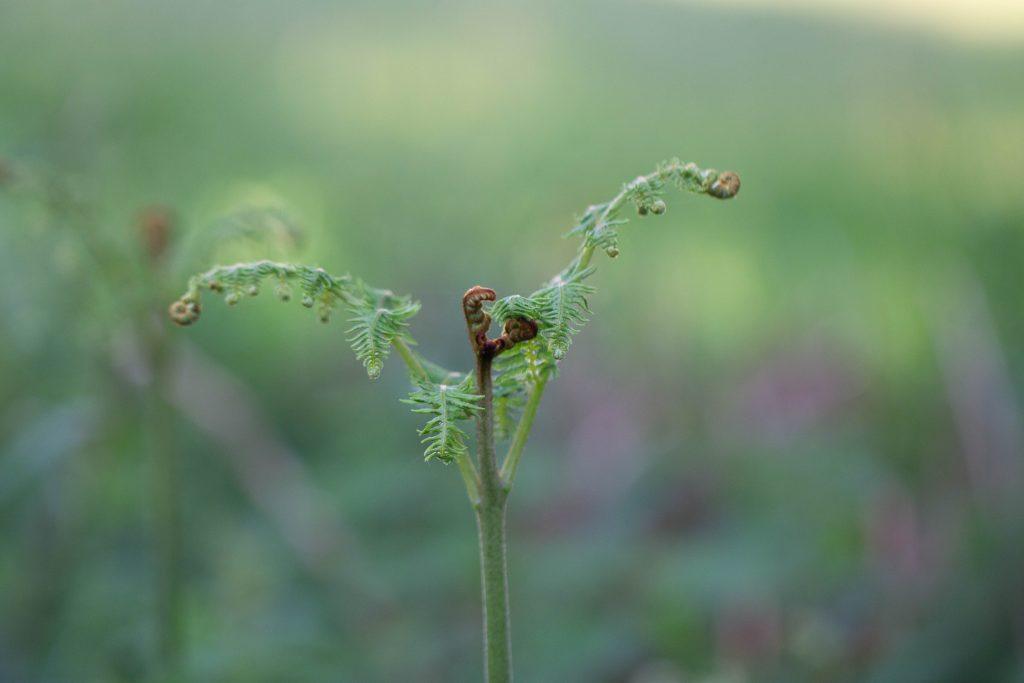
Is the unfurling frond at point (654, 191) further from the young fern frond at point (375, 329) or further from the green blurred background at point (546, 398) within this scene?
the green blurred background at point (546, 398)

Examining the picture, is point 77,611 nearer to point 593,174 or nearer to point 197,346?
point 197,346

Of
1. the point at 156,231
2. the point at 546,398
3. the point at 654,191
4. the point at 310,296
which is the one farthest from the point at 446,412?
the point at 546,398

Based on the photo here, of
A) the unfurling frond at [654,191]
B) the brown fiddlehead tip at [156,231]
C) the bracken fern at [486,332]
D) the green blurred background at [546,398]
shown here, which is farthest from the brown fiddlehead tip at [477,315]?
the brown fiddlehead tip at [156,231]

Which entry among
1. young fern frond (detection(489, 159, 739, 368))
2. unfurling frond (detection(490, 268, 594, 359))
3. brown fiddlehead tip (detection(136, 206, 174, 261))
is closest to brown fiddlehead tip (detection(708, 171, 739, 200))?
young fern frond (detection(489, 159, 739, 368))

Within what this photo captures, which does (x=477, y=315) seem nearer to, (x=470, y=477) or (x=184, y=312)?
(x=470, y=477)

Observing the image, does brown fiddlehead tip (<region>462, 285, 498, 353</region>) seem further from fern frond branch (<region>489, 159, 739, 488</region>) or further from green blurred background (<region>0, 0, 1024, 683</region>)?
green blurred background (<region>0, 0, 1024, 683</region>)
